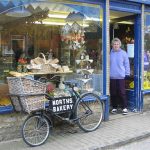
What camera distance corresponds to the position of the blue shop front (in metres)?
7.22

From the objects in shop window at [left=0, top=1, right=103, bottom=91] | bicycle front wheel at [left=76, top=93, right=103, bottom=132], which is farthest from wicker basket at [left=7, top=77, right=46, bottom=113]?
bicycle front wheel at [left=76, top=93, right=103, bottom=132]

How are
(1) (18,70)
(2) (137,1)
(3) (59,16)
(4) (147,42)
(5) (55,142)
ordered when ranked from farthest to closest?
(4) (147,42)
(2) (137,1)
(3) (59,16)
(1) (18,70)
(5) (55,142)

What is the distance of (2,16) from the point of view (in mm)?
6922

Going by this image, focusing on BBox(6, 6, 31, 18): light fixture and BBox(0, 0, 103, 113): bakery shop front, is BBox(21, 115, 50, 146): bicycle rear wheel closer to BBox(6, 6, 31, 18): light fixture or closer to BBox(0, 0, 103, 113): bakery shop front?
BBox(0, 0, 103, 113): bakery shop front

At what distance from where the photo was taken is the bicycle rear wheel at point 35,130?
21.1 feet

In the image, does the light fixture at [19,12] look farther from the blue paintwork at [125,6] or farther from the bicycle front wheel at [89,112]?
the blue paintwork at [125,6]

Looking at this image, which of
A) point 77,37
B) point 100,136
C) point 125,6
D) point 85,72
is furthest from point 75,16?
point 100,136

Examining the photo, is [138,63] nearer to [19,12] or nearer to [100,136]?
[100,136]

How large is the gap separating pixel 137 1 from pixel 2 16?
3.48m

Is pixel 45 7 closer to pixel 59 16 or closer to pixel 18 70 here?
pixel 59 16

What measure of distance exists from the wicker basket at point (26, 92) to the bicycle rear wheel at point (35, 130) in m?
0.22

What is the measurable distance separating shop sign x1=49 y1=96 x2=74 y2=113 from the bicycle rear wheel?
27cm

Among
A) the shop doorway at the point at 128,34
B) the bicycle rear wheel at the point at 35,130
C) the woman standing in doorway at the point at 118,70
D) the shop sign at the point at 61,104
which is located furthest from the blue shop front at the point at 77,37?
the shop sign at the point at 61,104

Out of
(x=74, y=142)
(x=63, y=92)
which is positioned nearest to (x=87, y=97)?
(x=63, y=92)
